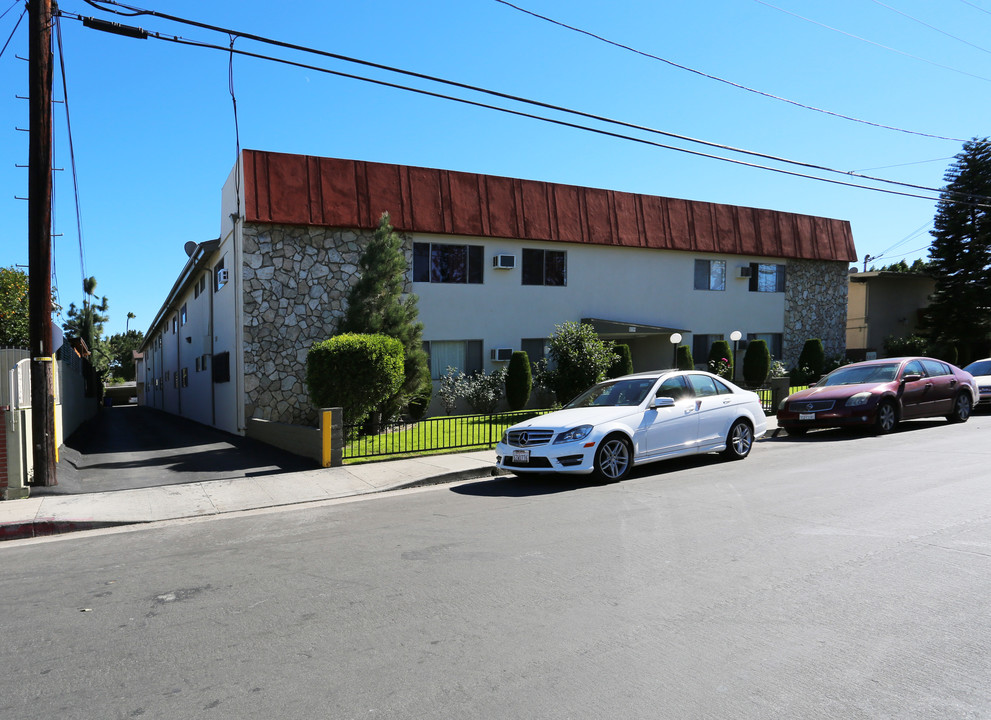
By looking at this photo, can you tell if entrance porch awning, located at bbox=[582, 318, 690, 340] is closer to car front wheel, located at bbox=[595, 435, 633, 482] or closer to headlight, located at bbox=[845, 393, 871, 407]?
headlight, located at bbox=[845, 393, 871, 407]

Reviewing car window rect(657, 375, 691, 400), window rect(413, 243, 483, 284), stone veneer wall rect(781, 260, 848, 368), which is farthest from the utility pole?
stone veneer wall rect(781, 260, 848, 368)

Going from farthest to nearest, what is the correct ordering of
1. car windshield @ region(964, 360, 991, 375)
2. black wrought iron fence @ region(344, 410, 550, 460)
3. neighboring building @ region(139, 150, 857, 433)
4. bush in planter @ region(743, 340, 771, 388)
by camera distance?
bush in planter @ region(743, 340, 771, 388) < car windshield @ region(964, 360, 991, 375) < neighboring building @ region(139, 150, 857, 433) < black wrought iron fence @ region(344, 410, 550, 460)

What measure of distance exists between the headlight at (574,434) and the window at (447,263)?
10.9 metres

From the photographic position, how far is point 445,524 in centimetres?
746

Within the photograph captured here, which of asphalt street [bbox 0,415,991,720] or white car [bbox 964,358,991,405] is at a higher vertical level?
white car [bbox 964,358,991,405]

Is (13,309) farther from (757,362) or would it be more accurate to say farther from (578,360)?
(757,362)

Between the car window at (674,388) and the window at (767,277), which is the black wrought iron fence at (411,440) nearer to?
the car window at (674,388)

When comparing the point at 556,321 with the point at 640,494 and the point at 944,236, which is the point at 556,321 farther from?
the point at 944,236

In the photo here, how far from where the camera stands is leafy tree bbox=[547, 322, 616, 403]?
18.1 m

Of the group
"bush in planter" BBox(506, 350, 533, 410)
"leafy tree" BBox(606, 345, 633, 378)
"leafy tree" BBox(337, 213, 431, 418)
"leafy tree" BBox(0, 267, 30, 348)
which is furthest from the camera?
"leafy tree" BBox(0, 267, 30, 348)

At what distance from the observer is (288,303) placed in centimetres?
1767

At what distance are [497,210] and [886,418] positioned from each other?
1156 cm

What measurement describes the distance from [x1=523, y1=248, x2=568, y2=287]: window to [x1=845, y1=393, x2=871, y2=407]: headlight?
10.2 meters

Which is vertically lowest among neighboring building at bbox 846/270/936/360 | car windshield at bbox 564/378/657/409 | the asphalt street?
the asphalt street
